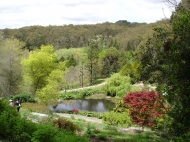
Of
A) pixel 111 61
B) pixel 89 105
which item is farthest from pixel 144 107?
pixel 111 61

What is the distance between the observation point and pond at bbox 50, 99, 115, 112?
3229 centimetres

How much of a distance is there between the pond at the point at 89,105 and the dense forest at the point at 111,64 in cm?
344

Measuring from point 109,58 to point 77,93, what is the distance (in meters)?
22.2

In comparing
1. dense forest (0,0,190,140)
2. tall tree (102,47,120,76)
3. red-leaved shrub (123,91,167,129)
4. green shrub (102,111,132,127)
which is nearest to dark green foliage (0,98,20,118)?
dense forest (0,0,190,140)

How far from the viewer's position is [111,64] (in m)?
60.7

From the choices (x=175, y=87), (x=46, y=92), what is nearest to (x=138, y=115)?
(x=175, y=87)

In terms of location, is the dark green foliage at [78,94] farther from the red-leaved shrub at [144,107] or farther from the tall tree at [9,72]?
the red-leaved shrub at [144,107]

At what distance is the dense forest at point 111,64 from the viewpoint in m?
5.11

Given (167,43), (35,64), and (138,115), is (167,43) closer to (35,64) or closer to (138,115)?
(138,115)

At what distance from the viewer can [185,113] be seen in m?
4.99

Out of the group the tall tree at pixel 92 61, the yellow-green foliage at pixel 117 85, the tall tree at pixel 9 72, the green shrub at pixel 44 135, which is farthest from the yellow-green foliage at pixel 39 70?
the green shrub at pixel 44 135

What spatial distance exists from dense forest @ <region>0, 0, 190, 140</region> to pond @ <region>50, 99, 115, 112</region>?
344 cm

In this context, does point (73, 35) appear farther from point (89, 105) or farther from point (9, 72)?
point (9, 72)

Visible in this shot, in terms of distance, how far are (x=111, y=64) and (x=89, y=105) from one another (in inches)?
1063
